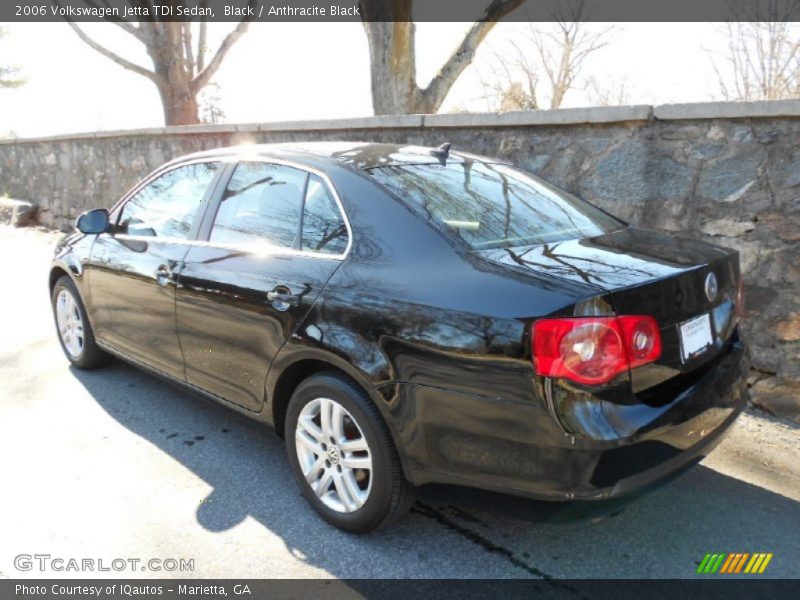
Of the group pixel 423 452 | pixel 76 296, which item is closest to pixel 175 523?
pixel 423 452

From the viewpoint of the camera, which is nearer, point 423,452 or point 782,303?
point 423,452

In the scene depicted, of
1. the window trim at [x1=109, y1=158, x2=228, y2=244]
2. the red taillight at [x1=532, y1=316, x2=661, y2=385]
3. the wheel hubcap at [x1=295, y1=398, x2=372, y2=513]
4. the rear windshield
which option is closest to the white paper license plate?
the red taillight at [x1=532, y1=316, x2=661, y2=385]

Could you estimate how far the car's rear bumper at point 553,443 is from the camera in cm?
205

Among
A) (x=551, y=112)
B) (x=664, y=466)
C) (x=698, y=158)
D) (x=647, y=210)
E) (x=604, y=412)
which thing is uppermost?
(x=551, y=112)

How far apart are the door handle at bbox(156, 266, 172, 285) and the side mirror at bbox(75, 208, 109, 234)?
85 cm

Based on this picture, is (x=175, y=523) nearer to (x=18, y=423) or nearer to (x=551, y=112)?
(x=18, y=423)

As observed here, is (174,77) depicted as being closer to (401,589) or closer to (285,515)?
(285,515)

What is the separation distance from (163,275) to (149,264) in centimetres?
20

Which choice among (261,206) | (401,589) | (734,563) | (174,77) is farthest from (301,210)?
(174,77)

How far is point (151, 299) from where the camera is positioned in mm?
3643

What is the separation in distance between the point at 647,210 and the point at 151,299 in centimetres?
318

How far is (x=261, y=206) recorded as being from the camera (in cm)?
317

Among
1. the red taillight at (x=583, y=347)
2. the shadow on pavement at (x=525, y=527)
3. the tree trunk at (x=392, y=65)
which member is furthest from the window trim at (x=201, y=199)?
the tree trunk at (x=392, y=65)

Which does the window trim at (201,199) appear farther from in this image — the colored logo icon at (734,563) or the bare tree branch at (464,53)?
the bare tree branch at (464,53)
